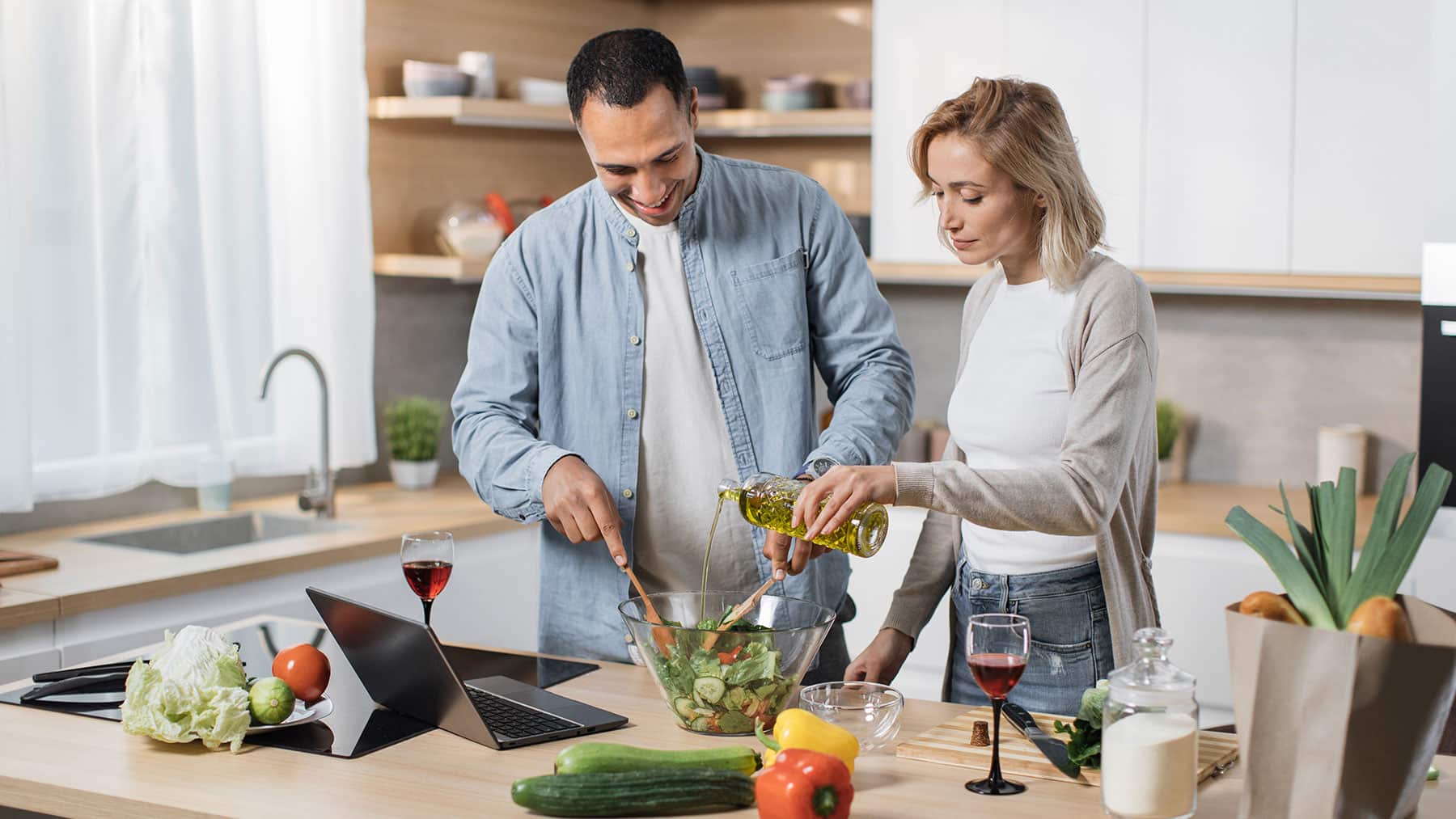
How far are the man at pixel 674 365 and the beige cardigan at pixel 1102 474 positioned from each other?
312 mm

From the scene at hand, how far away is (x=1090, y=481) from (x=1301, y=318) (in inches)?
97.2

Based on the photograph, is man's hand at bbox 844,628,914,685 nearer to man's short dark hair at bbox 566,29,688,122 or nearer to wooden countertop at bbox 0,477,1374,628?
man's short dark hair at bbox 566,29,688,122

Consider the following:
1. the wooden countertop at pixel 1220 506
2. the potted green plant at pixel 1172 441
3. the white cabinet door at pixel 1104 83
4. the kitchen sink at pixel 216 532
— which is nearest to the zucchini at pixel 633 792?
the wooden countertop at pixel 1220 506

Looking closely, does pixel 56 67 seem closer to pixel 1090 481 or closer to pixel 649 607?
pixel 649 607

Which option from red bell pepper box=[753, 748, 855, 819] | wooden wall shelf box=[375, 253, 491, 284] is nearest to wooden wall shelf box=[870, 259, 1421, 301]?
wooden wall shelf box=[375, 253, 491, 284]

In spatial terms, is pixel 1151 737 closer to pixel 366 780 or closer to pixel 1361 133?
pixel 366 780

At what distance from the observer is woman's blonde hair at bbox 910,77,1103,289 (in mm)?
1982

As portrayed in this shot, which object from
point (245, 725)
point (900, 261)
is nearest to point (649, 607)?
point (245, 725)

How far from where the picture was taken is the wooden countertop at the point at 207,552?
8.86 feet

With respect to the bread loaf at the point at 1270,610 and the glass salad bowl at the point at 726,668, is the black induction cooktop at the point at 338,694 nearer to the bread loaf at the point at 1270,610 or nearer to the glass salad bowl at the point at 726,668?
the glass salad bowl at the point at 726,668

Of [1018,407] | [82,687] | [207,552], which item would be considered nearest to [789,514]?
[1018,407]

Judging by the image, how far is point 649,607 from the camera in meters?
1.86

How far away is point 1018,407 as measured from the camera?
6.68 feet

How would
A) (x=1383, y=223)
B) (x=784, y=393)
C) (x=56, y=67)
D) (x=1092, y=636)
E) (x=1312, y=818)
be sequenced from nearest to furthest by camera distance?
(x=1312, y=818) < (x=1092, y=636) < (x=784, y=393) < (x=56, y=67) < (x=1383, y=223)
